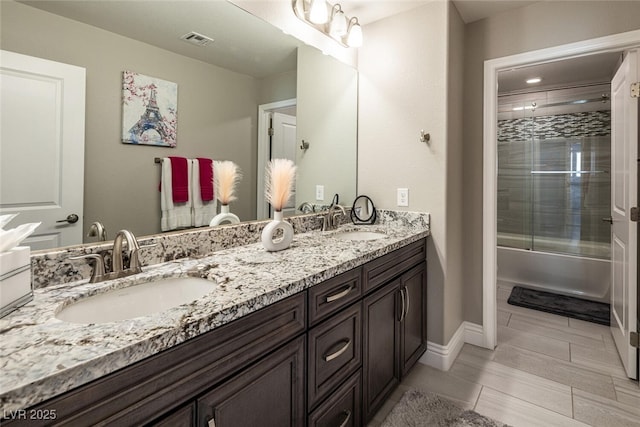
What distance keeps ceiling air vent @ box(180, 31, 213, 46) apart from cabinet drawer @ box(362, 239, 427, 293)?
1.23 metres

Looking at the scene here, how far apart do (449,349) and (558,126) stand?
3.13 m

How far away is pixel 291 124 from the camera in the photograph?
194 centimetres

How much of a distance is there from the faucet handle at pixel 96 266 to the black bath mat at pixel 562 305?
342 centimetres

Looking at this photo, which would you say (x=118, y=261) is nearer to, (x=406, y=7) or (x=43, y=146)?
(x=43, y=146)

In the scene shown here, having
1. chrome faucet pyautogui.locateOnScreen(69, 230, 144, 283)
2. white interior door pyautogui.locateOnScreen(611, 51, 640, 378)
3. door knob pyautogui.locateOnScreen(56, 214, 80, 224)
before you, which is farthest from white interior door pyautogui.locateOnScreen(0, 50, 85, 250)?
white interior door pyautogui.locateOnScreen(611, 51, 640, 378)

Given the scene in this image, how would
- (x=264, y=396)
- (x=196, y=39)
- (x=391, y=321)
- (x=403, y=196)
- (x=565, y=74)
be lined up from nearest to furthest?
1. (x=264, y=396)
2. (x=196, y=39)
3. (x=391, y=321)
4. (x=403, y=196)
5. (x=565, y=74)

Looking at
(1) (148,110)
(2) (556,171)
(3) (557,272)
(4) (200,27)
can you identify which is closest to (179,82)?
(1) (148,110)

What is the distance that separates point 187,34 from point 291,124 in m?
0.72

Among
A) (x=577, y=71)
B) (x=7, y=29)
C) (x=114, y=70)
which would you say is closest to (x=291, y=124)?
(x=114, y=70)

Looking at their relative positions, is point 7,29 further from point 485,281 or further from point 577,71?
point 577,71

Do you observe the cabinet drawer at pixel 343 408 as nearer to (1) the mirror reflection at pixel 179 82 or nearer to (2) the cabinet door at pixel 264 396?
(2) the cabinet door at pixel 264 396

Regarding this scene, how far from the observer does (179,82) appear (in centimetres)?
135

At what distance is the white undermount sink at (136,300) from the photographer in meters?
0.88

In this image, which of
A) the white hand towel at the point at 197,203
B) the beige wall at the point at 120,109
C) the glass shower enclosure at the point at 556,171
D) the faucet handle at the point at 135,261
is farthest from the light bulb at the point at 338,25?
the glass shower enclosure at the point at 556,171
